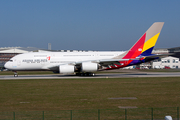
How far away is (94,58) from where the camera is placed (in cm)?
4212

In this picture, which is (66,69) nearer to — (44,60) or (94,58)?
(44,60)

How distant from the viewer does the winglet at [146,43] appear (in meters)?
41.2

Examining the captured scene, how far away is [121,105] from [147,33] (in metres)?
28.3

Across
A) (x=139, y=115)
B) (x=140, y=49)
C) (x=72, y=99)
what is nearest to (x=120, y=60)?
(x=140, y=49)

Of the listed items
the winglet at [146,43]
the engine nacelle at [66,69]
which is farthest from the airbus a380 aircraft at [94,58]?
the engine nacelle at [66,69]

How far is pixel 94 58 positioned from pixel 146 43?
10.5 metres

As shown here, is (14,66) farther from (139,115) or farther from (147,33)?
(139,115)

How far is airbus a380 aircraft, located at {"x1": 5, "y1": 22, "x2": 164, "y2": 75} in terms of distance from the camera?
131 ft

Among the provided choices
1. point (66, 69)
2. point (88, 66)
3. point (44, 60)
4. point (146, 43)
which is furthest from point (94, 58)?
point (146, 43)

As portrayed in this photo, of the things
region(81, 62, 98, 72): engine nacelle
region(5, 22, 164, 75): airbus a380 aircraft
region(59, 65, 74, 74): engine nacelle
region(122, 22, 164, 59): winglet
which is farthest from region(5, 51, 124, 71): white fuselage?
region(81, 62, 98, 72): engine nacelle

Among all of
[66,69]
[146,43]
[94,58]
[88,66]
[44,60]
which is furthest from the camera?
[94,58]

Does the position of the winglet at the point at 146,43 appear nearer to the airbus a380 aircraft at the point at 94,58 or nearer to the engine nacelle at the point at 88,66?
the airbus a380 aircraft at the point at 94,58

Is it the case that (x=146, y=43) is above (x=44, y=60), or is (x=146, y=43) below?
above

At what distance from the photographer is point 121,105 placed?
1572 cm
